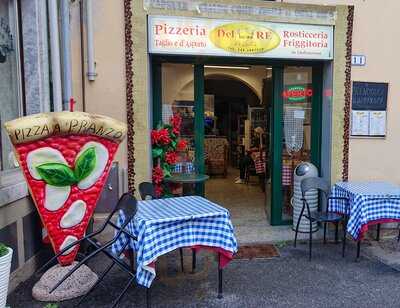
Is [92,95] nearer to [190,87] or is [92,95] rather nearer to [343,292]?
[190,87]

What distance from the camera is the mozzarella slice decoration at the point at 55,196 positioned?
3.06m

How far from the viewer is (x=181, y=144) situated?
15.9 feet

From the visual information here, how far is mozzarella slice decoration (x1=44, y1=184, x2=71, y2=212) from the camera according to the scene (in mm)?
3062

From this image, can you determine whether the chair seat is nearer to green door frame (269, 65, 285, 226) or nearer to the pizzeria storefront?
the pizzeria storefront

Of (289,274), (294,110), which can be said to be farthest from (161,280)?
(294,110)

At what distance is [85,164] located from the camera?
3.14 meters

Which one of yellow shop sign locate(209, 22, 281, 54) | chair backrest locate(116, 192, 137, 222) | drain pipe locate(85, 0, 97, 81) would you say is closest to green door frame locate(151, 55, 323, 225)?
yellow shop sign locate(209, 22, 281, 54)

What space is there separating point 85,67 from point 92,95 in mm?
318

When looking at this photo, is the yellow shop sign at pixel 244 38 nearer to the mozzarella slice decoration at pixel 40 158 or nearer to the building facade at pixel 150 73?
the building facade at pixel 150 73

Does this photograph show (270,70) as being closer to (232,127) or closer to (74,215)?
(74,215)

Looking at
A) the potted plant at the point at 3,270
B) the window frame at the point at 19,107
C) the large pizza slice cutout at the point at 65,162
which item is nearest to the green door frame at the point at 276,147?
the large pizza slice cutout at the point at 65,162

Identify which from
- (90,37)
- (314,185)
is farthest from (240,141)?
(90,37)

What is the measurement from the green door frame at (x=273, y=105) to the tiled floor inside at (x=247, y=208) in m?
0.28

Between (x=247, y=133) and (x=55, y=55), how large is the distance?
6.25 metres
